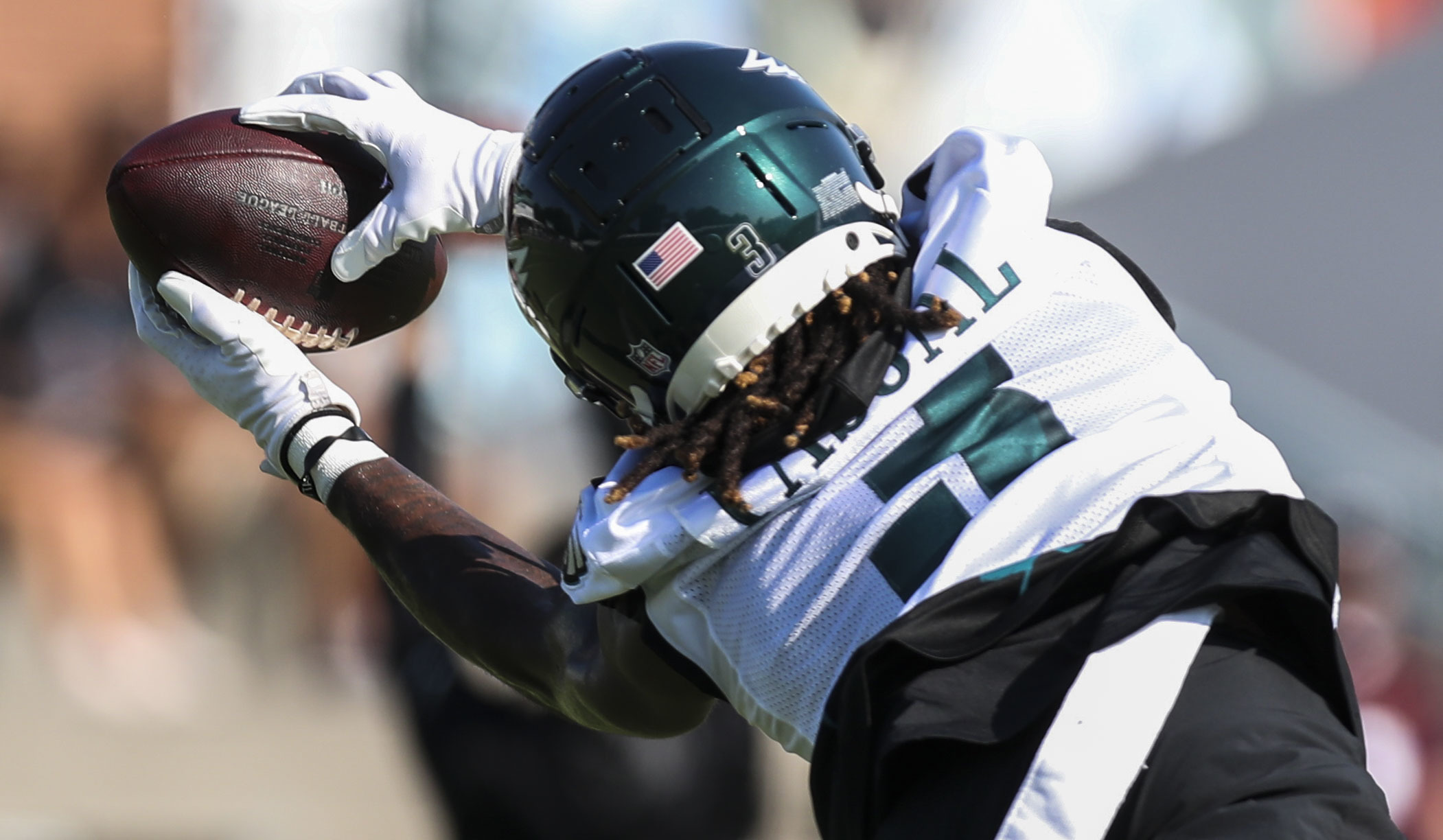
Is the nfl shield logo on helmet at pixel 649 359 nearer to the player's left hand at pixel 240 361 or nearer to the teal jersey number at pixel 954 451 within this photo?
the teal jersey number at pixel 954 451

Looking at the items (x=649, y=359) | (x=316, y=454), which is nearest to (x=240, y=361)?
(x=316, y=454)

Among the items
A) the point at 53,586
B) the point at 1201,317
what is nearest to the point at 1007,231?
the point at 1201,317

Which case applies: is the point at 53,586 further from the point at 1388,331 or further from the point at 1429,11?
the point at 1429,11

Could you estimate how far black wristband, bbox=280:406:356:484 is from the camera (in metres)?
1.92

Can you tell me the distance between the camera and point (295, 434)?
1.92 m

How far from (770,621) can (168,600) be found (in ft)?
9.19

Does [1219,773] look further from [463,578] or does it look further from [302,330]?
[302,330]

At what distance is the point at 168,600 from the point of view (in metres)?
3.59

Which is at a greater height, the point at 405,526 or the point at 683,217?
the point at 683,217

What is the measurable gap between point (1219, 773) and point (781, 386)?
1.64 feet

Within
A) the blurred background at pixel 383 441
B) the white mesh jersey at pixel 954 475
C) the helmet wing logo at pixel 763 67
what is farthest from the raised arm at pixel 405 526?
the blurred background at pixel 383 441

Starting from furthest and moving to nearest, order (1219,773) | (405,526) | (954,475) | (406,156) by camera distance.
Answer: (405,526) < (406,156) < (954,475) < (1219,773)

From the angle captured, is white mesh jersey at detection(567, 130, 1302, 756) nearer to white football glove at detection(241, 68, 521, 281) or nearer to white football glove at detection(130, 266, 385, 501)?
white football glove at detection(241, 68, 521, 281)

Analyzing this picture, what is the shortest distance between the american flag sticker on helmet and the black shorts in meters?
0.49
